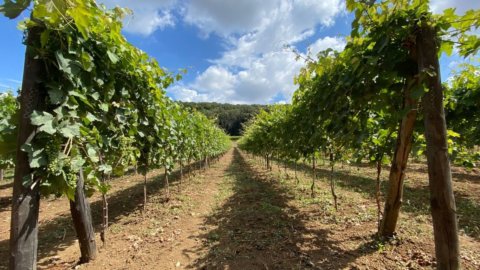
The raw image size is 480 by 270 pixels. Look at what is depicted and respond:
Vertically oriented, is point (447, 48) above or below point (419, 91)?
above

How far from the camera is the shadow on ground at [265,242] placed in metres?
4.19

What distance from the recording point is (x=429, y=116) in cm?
238

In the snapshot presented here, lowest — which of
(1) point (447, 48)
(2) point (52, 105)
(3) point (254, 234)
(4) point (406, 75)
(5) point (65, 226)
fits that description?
(5) point (65, 226)

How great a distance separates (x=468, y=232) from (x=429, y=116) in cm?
498

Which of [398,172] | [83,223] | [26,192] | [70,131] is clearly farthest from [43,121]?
[398,172]

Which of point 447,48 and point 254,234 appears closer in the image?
point 447,48

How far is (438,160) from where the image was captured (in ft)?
7.79

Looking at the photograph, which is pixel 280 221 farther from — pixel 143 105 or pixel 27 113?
pixel 27 113

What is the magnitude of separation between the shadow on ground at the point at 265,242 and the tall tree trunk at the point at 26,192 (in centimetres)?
261

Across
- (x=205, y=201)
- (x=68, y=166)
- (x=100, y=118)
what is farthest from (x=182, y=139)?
(x=68, y=166)

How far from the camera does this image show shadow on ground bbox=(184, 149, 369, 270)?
13.7 feet

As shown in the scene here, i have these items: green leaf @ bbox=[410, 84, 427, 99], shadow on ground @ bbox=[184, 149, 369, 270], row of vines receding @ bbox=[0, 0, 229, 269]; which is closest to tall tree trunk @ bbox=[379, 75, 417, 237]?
shadow on ground @ bbox=[184, 149, 369, 270]

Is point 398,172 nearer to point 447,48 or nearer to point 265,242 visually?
point 447,48

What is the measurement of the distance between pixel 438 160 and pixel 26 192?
3.19m
